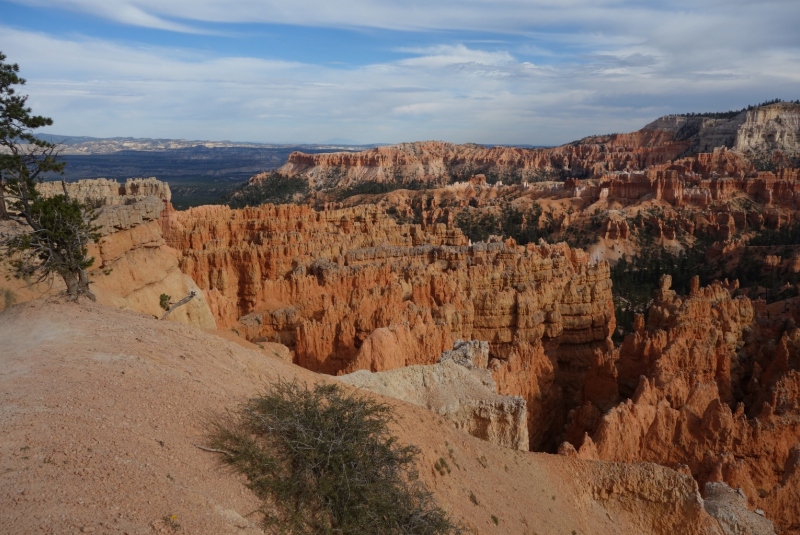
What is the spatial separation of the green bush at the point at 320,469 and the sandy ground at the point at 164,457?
0.27 m

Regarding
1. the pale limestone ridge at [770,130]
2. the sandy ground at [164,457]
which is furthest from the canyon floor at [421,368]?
the pale limestone ridge at [770,130]

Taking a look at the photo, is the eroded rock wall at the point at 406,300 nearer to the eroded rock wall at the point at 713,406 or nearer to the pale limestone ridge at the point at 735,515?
the eroded rock wall at the point at 713,406

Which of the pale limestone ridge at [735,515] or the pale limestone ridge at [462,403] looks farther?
the pale limestone ridge at [462,403]

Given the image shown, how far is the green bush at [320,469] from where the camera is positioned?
17.6 feet

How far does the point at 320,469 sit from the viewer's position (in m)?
5.80

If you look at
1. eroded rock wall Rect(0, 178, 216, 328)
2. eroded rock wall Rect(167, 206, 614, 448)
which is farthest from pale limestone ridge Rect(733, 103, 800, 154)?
eroded rock wall Rect(0, 178, 216, 328)

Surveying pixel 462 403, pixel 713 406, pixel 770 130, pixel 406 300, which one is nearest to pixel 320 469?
pixel 462 403

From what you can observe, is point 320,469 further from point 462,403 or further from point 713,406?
point 713,406

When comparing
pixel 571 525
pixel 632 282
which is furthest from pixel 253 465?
pixel 632 282

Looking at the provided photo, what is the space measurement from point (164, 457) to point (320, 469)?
5.04ft

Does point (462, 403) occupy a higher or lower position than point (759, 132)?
lower

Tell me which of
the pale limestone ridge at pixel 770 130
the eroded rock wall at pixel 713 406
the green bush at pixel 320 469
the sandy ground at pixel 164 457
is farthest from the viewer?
the pale limestone ridge at pixel 770 130

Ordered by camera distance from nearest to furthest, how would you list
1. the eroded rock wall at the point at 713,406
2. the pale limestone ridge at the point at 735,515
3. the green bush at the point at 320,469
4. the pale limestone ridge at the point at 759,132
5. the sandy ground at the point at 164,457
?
1. the sandy ground at the point at 164,457
2. the green bush at the point at 320,469
3. the pale limestone ridge at the point at 735,515
4. the eroded rock wall at the point at 713,406
5. the pale limestone ridge at the point at 759,132

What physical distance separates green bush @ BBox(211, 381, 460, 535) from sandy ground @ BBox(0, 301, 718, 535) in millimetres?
273
